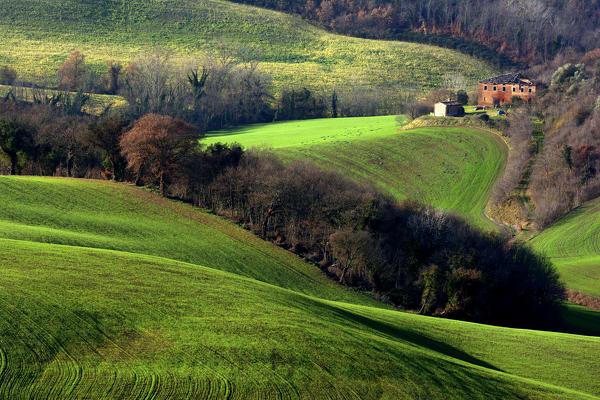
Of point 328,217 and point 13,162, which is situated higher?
point 13,162

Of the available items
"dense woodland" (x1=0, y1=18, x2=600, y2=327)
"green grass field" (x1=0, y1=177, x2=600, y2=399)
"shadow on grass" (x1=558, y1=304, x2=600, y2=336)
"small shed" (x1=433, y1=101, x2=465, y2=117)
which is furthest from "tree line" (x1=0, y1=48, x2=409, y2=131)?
"green grass field" (x1=0, y1=177, x2=600, y2=399)

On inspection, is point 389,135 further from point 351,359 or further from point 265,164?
point 351,359

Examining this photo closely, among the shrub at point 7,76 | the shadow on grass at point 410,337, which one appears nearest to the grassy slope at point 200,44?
the shrub at point 7,76

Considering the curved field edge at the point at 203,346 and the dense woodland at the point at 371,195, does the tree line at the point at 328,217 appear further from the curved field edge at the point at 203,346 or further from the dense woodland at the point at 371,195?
the curved field edge at the point at 203,346

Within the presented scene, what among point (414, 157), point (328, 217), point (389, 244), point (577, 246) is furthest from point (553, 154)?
point (328, 217)

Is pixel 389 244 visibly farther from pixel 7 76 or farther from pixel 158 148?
pixel 7 76

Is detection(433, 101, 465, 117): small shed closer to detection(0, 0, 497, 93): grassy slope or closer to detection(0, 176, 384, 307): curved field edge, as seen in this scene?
detection(0, 0, 497, 93): grassy slope

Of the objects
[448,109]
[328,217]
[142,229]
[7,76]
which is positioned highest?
[7,76]
